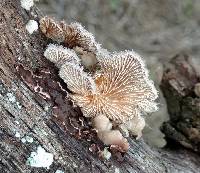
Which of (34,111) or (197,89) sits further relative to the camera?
(197,89)

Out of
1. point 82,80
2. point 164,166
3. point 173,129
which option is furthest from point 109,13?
point 82,80

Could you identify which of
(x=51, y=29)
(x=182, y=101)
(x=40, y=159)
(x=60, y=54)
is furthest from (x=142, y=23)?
(x=40, y=159)

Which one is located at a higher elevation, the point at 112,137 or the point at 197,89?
the point at 197,89

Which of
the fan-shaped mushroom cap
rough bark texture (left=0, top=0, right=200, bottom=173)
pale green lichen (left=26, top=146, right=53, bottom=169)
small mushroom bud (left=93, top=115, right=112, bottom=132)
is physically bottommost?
pale green lichen (left=26, top=146, right=53, bottom=169)

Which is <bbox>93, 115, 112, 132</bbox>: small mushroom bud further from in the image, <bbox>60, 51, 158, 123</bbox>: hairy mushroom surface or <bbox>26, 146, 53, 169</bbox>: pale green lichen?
<bbox>26, 146, 53, 169</bbox>: pale green lichen

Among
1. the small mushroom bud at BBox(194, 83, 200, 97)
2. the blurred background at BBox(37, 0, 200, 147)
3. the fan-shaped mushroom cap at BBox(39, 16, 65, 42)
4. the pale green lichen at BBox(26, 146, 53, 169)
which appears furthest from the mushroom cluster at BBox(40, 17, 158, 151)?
the blurred background at BBox(37, 0, 200, 147)

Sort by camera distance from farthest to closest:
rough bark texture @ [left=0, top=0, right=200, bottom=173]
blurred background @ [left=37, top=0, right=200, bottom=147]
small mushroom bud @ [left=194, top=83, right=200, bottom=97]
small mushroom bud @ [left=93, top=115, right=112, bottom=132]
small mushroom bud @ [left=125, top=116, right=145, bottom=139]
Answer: blurred background @ [left=37, top=0, right=200, bottom=147], small mushroom bud @ [left=194, top=83, right=200, bottom=97], small mushroom bud @ [left=125, top=116, right=145, bottom=139], small mushroom bud @ [left=93, top=115, right=112, bottom=132], rough bark texture @ [left=0, top=0, right=200, bottom=173]

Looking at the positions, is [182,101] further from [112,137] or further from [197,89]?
[112,137]

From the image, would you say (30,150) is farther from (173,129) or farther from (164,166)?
(173,129)
